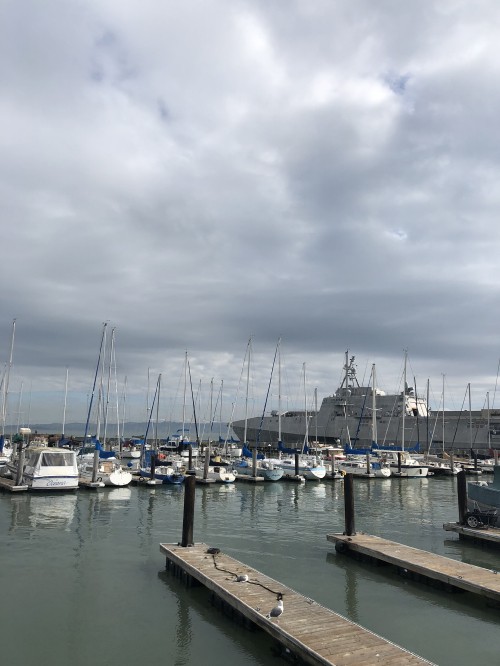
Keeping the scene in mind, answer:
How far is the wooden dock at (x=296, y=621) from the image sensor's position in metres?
10.4

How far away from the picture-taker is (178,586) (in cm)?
1673

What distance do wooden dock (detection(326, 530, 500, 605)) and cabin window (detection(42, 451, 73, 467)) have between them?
2211 cm

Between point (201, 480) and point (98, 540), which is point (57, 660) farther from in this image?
point (201, 480)

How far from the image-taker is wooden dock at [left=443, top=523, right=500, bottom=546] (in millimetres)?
22372

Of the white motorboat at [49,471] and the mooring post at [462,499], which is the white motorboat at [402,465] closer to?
the mooring post at [462,499]

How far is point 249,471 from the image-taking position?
51.9 meters

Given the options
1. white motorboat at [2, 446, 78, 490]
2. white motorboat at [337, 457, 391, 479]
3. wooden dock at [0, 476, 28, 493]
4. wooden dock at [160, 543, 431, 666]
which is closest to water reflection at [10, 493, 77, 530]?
wooden dock at [0, 476, 28, 493]

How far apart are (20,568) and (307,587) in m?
9.94

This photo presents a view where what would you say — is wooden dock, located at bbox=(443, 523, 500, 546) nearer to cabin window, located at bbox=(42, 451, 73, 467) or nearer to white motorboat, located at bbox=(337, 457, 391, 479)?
cabin window, located at bbox=(42, 451, 73, 467)

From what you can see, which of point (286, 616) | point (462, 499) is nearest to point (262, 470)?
point (462, 499)

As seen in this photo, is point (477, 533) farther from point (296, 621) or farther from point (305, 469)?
point (305, 469)

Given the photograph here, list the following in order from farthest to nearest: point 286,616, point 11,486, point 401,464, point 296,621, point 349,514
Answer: point 401,464, point 11,486, point 349,514, point 286,616, point 296,621

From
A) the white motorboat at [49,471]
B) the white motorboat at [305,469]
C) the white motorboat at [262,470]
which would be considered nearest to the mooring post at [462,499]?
the white motorboat at [49,471]

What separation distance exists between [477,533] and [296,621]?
46.3 ft
